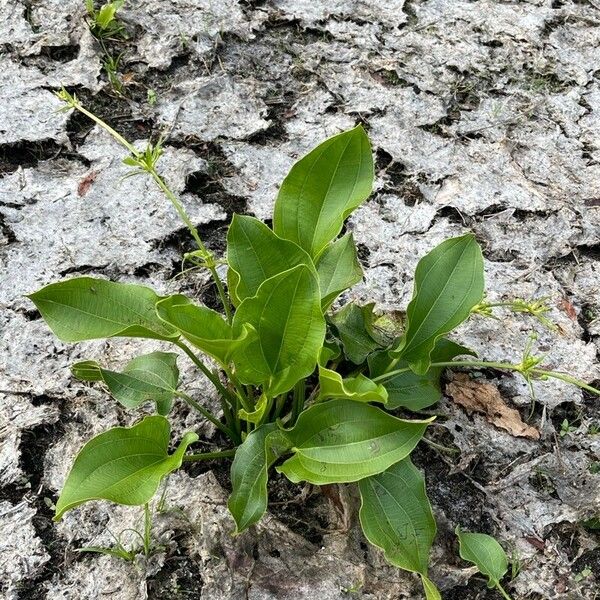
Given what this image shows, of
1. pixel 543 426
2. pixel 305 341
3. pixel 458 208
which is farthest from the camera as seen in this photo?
pixel 458 208

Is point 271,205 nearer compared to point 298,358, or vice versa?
point 298,358

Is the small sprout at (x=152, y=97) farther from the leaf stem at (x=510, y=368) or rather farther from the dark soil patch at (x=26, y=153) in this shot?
the leaf stem at (x=510, y=368)

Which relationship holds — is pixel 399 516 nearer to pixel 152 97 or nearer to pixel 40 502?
pixel 40 502

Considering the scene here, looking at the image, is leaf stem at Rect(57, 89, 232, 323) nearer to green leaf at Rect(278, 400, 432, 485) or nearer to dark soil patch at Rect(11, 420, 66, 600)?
green leaf at Rect(278, 400, 432, 485)

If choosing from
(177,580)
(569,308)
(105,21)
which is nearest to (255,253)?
(177,580)

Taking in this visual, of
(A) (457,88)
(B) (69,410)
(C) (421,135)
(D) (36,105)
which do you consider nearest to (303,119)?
(C) (421,135)

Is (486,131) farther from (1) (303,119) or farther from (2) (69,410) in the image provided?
(2) (69,410)
